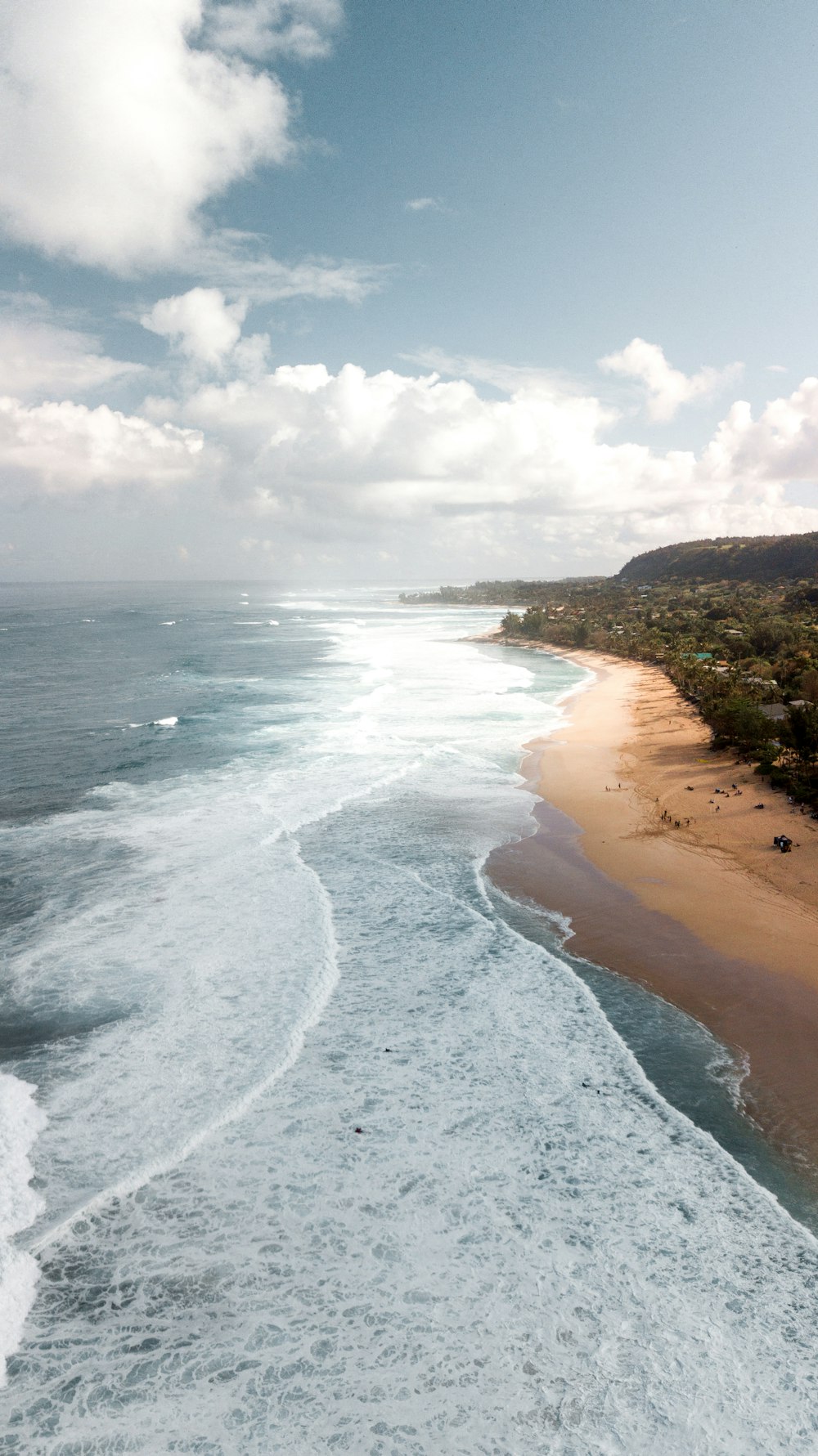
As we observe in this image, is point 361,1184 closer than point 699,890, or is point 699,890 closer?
point 361,1184

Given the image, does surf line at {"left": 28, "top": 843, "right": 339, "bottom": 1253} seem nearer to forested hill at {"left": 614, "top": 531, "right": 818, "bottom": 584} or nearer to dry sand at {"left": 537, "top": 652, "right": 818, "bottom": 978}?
dry sand at {"left": 537, "top": 652, "right": 818, "bottom": 978}

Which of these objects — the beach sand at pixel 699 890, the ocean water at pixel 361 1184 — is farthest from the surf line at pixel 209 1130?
the beach sand at pixel 699 890

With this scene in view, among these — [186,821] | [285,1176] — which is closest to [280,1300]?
[285,1176]

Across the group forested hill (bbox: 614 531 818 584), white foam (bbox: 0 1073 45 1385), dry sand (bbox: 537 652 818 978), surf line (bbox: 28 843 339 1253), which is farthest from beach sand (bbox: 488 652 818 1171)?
forested hill (bbox: 614 531 818 584)

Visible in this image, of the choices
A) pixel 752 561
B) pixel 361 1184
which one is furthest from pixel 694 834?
pixel 752 561

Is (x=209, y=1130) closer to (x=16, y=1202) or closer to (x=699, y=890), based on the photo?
(x=16, y=1202)

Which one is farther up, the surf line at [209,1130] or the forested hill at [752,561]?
the forested hill at [752,561]

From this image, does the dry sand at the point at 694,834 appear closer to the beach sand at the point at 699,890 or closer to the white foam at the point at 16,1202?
the beach sand at the point at 699,890
